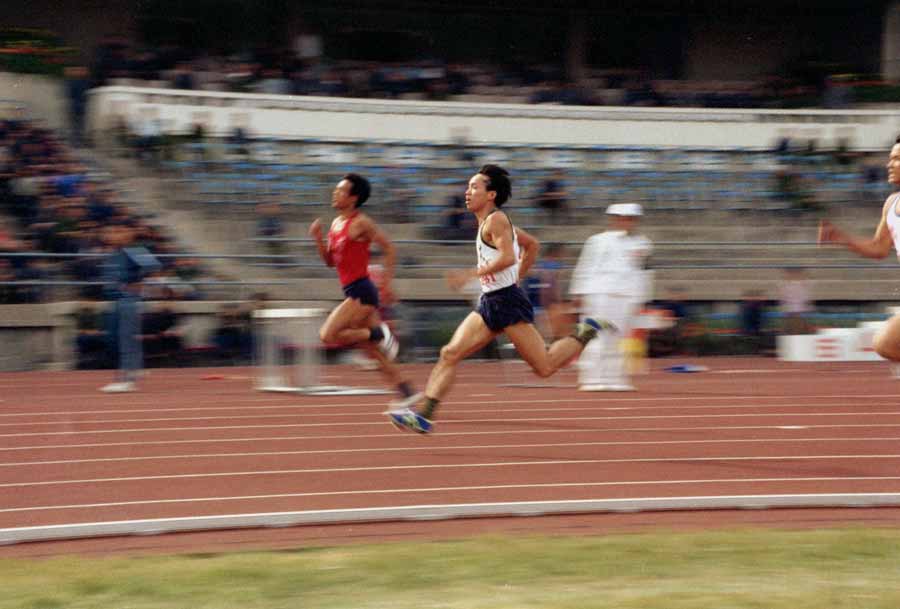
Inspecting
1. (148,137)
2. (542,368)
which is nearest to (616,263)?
(542,368)

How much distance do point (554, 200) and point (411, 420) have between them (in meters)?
13.9

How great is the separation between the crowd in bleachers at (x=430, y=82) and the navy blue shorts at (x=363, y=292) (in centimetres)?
1391

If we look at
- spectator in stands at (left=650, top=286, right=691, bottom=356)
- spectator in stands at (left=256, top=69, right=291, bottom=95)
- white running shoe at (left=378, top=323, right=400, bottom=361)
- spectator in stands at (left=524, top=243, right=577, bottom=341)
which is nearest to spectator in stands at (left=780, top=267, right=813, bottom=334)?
spectator in stands at (left=650, top=286, right=691, bottom=356)

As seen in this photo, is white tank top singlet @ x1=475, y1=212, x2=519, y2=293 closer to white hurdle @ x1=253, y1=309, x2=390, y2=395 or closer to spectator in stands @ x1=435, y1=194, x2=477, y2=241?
white hurdle @ x1=253, y1=309, x2=390, y2=395

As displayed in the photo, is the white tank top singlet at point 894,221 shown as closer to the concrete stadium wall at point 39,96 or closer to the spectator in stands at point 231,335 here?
the spectator in stands at point 231,335

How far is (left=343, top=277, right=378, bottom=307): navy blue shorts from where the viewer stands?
11445 millimetres

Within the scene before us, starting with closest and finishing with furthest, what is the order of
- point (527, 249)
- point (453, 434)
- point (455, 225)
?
1. point (527, 249)
2. point (453, 434)
3. point (455, 225)

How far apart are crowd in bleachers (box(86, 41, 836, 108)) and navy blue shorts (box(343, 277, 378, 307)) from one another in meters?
13.9

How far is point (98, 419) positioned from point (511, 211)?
11.7 m

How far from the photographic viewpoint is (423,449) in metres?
9.41

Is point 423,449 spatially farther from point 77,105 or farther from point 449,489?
point 77,105

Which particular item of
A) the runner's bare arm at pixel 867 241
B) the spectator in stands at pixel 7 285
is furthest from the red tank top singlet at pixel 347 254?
the spectator in stands at pixel 7 285

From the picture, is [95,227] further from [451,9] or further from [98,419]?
[451,9]

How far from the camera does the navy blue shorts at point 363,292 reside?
11445 millimetres
